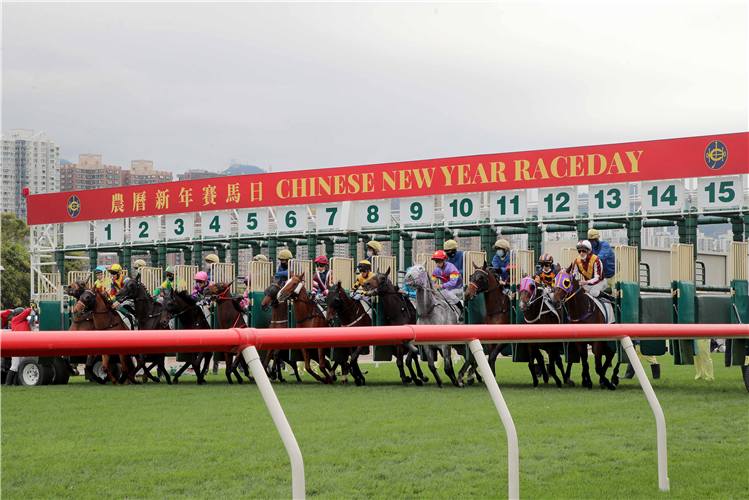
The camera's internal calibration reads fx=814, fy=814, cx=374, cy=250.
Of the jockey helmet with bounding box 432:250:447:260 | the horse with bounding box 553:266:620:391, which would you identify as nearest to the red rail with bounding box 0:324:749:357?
the horse with bounding box 553:266:620:391

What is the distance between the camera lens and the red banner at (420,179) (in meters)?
15.4

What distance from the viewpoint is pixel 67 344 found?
7.25ft

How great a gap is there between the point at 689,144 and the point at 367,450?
12151 millimetres

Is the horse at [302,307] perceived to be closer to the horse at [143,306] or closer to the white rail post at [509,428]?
the horse at [143,306]

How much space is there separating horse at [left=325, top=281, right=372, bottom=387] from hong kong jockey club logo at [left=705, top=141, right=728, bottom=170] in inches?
301

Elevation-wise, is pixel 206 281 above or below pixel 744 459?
above

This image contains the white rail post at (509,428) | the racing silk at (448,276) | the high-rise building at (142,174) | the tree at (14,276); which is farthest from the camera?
the high-rise building at (142,174)

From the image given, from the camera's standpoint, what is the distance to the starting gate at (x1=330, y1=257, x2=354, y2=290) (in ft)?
40.9

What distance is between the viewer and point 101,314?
11.9 metres

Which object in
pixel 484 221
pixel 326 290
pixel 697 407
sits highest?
pixel 484 221

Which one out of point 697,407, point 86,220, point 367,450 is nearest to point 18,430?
point 367,450

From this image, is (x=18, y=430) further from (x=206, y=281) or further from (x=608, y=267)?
(x=608, y=267)

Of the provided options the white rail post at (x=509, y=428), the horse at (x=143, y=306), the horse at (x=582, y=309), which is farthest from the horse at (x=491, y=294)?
the white rail post at (x=509, y=428)

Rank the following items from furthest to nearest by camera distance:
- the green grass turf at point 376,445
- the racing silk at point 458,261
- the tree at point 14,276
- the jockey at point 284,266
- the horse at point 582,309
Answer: the tree at point 14,276, the jockey at point 284,266, the racing silk at point 458,261, the horse at point 582,309, the green grass turf at point 376,445
